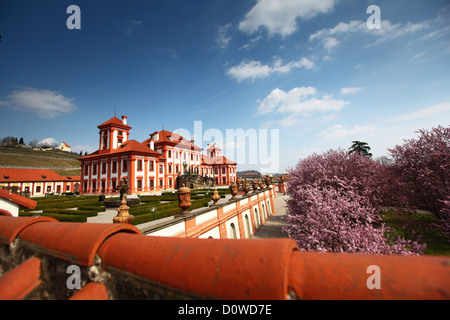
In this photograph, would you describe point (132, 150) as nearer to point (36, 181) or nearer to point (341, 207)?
point (36, 181)

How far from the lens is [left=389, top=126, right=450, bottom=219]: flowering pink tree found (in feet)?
31.9

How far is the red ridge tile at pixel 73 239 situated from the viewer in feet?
5.41

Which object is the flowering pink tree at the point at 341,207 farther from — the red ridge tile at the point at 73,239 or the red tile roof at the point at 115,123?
the red tile roof at the point at 115,123

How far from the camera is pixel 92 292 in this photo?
1511 mm

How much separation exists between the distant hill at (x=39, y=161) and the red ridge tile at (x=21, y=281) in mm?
85129

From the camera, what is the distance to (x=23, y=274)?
6.09 ft

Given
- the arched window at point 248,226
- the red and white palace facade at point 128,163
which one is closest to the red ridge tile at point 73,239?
the arched window at point 248,226

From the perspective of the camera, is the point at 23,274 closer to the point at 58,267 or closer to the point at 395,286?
the point at 58,267

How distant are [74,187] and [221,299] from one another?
5662cm

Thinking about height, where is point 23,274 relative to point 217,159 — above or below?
below

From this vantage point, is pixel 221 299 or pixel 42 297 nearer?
pixel 221 299

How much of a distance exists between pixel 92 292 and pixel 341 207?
10.6m
